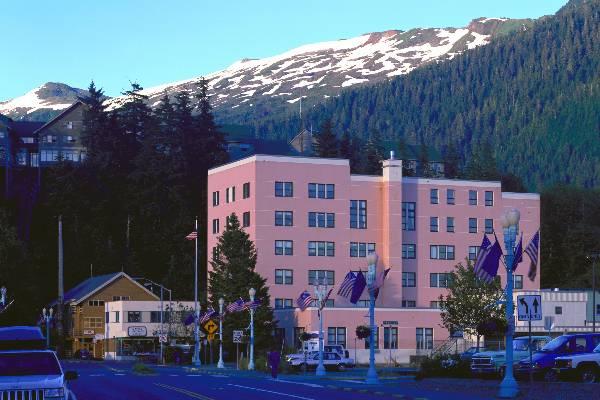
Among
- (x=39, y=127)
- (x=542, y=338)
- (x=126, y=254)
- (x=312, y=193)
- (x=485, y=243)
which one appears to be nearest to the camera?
(x=485, y=243)

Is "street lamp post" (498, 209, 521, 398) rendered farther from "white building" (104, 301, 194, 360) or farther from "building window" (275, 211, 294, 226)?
"white building" (104, 301, 194, 360)

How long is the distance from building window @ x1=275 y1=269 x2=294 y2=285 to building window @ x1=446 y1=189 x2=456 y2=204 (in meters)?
18.0

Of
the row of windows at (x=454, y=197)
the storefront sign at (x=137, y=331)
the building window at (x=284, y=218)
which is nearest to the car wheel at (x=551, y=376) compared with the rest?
the building window at (x=284, y=218)

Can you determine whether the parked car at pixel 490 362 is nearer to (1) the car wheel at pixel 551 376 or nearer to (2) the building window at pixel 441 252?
(1) the car wheel at pixel 551 376

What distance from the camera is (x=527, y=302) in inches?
1567

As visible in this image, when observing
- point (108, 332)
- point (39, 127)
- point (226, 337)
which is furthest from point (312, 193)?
point (39, 127)

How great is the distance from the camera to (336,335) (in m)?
107

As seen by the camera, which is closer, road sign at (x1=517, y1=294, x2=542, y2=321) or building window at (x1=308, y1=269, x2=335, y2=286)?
road sign at (x1=517, y1=294, x2=542, y2=321)

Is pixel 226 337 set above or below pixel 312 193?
below

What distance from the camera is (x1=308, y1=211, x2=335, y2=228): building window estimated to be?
119188 mm

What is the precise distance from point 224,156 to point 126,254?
1870 cm

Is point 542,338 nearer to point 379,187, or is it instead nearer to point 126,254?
point 379,187

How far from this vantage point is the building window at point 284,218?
387ft

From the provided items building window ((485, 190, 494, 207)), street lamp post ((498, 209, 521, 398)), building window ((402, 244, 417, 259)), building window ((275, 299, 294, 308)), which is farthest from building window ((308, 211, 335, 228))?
street lamp post ((498, 209, 521, 398))
